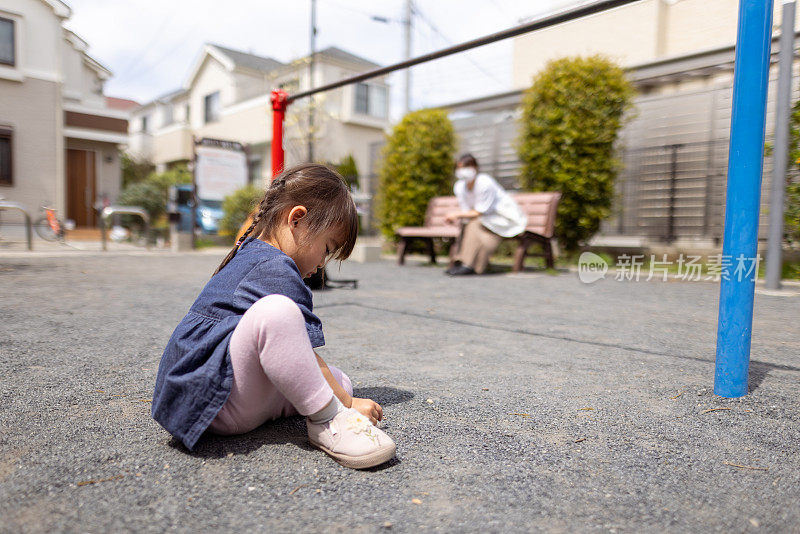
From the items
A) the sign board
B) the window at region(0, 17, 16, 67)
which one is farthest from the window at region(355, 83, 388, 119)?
the window at region(0, 17, 16, 67)

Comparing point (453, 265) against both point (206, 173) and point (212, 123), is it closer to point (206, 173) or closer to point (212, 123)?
point (206, 173)

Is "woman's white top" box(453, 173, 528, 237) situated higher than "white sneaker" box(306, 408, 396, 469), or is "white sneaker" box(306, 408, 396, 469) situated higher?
"woman's white top" box(453, 173, 528, 237)

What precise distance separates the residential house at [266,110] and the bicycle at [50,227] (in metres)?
5.31

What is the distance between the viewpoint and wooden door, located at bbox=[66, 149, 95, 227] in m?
14.4

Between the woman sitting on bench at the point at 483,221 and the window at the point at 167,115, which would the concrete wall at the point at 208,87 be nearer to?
the window at the point at 167,115

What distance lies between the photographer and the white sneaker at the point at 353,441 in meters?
1.29

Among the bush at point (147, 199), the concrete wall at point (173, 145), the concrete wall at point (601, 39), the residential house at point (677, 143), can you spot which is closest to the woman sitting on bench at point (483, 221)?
the residential house at point (677, 143)

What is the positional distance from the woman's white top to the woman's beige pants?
0.07m

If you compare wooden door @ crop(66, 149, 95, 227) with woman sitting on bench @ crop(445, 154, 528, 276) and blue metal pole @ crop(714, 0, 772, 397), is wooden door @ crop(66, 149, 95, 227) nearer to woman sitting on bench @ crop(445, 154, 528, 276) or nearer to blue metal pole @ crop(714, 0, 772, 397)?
woman sitting on bench @ crop(445, 154, 528, 276)

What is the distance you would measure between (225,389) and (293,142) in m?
15.4

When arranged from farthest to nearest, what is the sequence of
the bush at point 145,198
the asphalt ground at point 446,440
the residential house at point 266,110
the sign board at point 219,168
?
the residential house at point 266,110, the bush at point 145,198, the sign board at point 219,168, the asphalt ground at point 446,440

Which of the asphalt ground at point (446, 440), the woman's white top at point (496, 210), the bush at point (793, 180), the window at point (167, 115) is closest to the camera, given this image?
the asphalt ground at point (446, 440)

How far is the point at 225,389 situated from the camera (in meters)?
1.31

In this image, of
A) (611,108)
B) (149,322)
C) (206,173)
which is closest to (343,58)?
(206,173)
